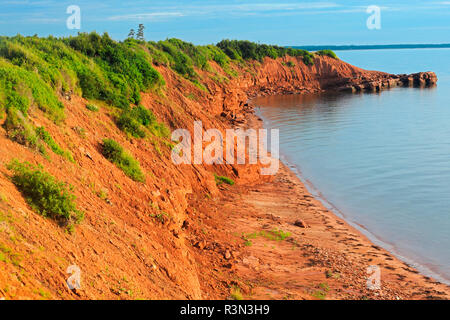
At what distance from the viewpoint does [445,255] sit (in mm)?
15727

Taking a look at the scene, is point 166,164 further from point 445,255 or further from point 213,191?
point 445,255

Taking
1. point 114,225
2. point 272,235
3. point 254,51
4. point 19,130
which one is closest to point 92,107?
point 19,130

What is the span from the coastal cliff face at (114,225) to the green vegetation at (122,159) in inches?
11.5

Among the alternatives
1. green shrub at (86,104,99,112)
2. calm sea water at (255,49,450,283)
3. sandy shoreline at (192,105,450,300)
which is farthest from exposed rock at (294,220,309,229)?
green shrub at (86,104,99,112)

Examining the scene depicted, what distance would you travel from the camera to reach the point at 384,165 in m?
27.3

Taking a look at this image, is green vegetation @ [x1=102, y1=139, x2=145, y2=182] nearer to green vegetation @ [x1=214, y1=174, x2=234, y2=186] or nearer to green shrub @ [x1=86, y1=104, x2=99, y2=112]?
green shrub @ [x1=86, y1=104, x2=99, y2=112]

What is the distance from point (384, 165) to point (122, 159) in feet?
61.6

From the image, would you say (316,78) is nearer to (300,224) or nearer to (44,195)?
(300,224)

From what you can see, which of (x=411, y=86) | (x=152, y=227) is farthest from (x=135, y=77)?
(x=411, y=86)

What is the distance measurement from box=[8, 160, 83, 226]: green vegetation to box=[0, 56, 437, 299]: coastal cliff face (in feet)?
0.67

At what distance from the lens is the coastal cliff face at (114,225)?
7145mm

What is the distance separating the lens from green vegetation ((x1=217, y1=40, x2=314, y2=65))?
7803cm

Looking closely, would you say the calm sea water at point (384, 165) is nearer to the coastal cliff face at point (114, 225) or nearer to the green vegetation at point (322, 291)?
the green vegetation at point (322, 291)
